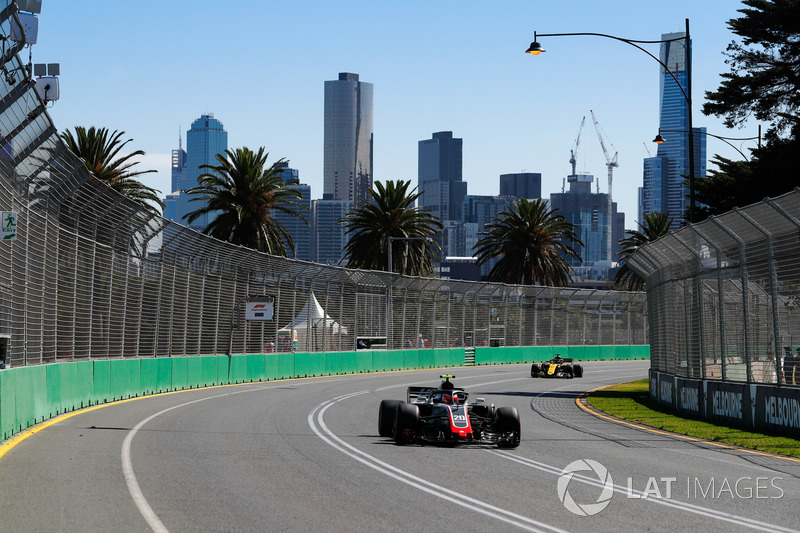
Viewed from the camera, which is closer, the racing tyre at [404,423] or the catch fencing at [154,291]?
the racing tyre at [404,423]

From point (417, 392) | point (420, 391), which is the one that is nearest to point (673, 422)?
point (417, 392)

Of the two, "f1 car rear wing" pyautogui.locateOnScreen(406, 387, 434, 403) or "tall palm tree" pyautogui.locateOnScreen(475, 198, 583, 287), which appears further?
"tall palm tree" pyautogui.locateOnScreen(475, 198, 583, 287)

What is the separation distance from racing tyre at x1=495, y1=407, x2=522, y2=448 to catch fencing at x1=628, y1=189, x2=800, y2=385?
4942 mm

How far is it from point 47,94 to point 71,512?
40.3 feet

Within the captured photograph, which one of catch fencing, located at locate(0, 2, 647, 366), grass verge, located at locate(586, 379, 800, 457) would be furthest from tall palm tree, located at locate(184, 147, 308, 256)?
grass verge, located at locate(586, 379, 800, 457)

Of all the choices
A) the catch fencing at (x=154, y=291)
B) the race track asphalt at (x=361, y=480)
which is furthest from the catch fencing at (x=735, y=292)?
the catch fencing at (x=154, y=291)

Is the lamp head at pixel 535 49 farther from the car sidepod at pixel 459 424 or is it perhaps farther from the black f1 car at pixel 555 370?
the black f1 car at pixel 555 370

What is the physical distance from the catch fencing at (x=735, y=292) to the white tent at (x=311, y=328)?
17251 mm

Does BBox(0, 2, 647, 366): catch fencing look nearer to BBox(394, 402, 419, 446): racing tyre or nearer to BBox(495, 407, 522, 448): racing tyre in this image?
BBox(394, 402, 419, 446): racing tyre

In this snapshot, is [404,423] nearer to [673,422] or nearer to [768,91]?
[673,422]

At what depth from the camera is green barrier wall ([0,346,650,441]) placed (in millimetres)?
16172

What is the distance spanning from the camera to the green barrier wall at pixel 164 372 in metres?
16.2

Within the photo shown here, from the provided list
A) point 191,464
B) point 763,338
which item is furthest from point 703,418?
point 191,464

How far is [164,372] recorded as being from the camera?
90.7 ft
